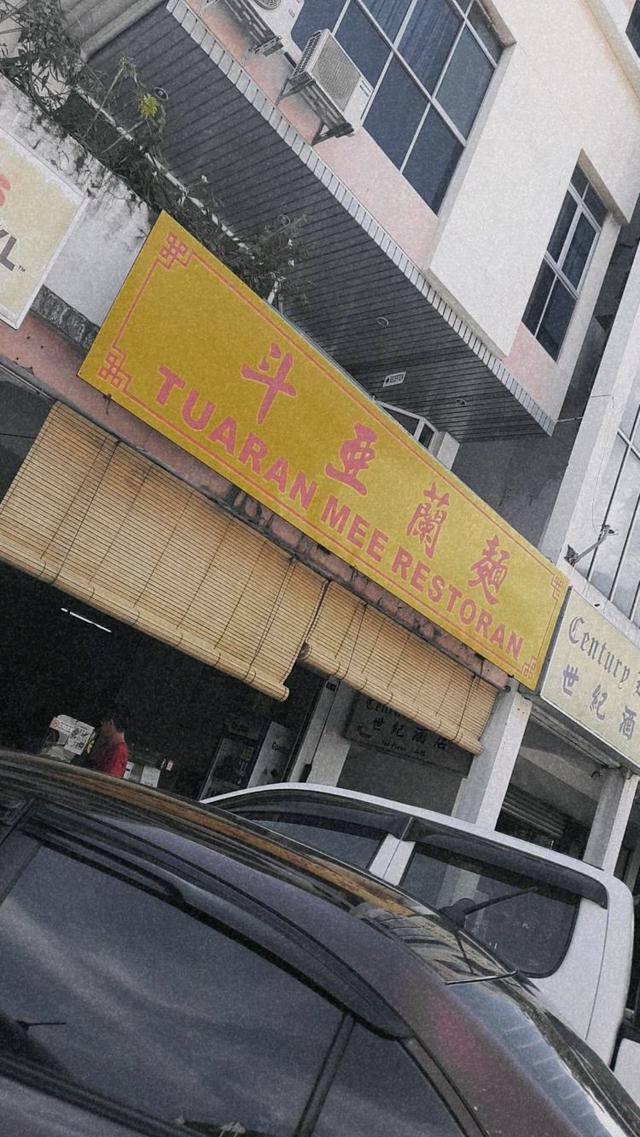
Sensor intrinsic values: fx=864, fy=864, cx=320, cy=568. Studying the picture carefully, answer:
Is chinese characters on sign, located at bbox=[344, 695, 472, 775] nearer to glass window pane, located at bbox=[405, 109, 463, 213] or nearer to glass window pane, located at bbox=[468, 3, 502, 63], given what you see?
glass window pane, located at bbox=[405, 109, 463, 213]

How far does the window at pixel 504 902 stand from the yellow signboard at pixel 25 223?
4.40 m

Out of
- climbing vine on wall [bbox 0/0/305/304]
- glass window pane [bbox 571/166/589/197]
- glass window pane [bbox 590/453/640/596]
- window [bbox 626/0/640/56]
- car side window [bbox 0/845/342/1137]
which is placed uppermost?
window [bbox 626/0/640/56]

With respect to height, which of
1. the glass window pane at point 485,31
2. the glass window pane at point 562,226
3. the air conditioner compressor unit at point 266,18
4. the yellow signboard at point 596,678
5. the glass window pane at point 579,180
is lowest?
the yellow signboard at point 596,678

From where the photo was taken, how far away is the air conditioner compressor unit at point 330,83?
772cm

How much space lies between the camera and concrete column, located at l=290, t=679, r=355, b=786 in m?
11.3

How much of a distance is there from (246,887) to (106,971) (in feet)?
1.08

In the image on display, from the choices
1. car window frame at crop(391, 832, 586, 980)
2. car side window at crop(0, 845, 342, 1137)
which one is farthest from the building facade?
car side window at crop(0, 845, 342, 1137)

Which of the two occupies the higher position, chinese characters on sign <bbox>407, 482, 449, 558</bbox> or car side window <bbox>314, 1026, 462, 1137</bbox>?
chinese characters on sign <bbox>407, 482, 449, 558</bbox>

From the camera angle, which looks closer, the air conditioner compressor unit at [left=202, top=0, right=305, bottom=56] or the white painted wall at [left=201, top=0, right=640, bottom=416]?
the air conditioner compressor unit at [left=202, top=0, right=305, bottom=56]

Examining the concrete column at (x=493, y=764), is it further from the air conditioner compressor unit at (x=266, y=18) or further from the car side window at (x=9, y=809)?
the car side window at (x=9, y=809)

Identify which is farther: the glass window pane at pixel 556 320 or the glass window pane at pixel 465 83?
the glass window pane at pixel 556 320

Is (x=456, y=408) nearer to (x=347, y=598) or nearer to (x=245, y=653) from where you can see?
(x=347, y=598)

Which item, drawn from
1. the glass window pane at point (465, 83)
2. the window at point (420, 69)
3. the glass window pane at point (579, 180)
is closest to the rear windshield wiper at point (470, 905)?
the window at point (420, 69)

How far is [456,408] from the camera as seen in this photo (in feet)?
38.6
